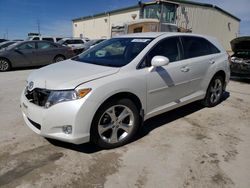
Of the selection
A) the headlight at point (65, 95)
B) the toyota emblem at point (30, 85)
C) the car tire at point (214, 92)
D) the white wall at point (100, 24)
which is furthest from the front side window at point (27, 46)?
the white wall at point (100, 24)

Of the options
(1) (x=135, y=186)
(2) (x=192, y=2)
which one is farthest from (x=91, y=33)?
(1) (x=135, y=186)

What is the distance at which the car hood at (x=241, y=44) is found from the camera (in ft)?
26.3

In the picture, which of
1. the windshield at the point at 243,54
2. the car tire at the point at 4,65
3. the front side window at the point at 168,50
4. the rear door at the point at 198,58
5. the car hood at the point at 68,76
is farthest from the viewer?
the car tire at the point at 4,65

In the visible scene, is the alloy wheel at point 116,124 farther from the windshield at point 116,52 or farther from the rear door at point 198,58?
the rear door at point 198,58

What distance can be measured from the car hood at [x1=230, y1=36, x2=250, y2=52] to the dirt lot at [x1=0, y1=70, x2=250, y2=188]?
4.48 m

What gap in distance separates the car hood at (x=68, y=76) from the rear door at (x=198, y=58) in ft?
5.71

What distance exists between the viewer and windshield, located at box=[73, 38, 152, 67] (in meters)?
3.69

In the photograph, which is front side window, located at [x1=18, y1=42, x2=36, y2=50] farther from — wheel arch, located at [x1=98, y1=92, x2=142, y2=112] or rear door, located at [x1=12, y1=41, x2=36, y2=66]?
wheel arch, located at [x1=98, y1=92, x2=142, y2=112]

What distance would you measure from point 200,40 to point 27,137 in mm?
3774

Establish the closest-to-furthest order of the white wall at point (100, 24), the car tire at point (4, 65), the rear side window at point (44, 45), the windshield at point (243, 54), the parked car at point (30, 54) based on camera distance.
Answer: the windshield at point (243, 54) → the car tire at point (4, 65) → the parked car at point (30, 54) → the rear side window at point (44, 45) → the white wall at point (100, 24)

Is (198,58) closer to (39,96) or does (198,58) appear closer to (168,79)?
(168,79)

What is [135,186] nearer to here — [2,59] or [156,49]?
[156,49]

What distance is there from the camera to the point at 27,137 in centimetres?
371

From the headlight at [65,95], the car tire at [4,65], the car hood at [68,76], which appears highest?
the car hood at [68,76]
